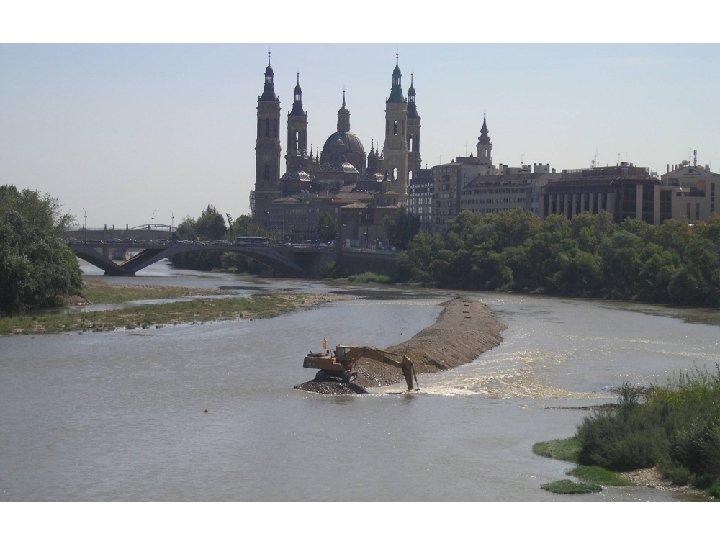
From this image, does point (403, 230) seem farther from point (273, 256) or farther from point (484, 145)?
point (484, 145)

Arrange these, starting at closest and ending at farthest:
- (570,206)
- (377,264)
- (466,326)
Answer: (466,326) → (377,264) → (570,206)

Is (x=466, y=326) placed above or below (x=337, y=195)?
below

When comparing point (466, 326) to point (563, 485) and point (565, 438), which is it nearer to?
point (565, 438)

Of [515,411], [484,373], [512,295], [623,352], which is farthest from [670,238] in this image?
[515,411]

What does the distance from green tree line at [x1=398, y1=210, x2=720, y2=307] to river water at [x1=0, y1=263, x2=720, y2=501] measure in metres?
20.9

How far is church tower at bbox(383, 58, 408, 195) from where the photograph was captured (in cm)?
17175

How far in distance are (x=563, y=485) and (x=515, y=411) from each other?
8.40 metres

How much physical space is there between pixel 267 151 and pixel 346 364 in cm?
14980

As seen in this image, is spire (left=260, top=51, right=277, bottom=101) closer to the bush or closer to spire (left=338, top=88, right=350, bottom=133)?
spire (left=338, top=88, right=350, bottom=133)

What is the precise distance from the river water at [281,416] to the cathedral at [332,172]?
10908cm

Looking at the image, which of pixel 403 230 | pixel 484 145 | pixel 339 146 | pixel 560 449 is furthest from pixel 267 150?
pixel 560 449

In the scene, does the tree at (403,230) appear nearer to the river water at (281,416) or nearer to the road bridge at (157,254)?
the road bridge at (157,254)

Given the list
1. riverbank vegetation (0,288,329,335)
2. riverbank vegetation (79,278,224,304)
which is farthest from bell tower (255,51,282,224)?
riverbank vegetation (0,288,329,335)

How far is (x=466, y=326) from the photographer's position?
51.5 m
